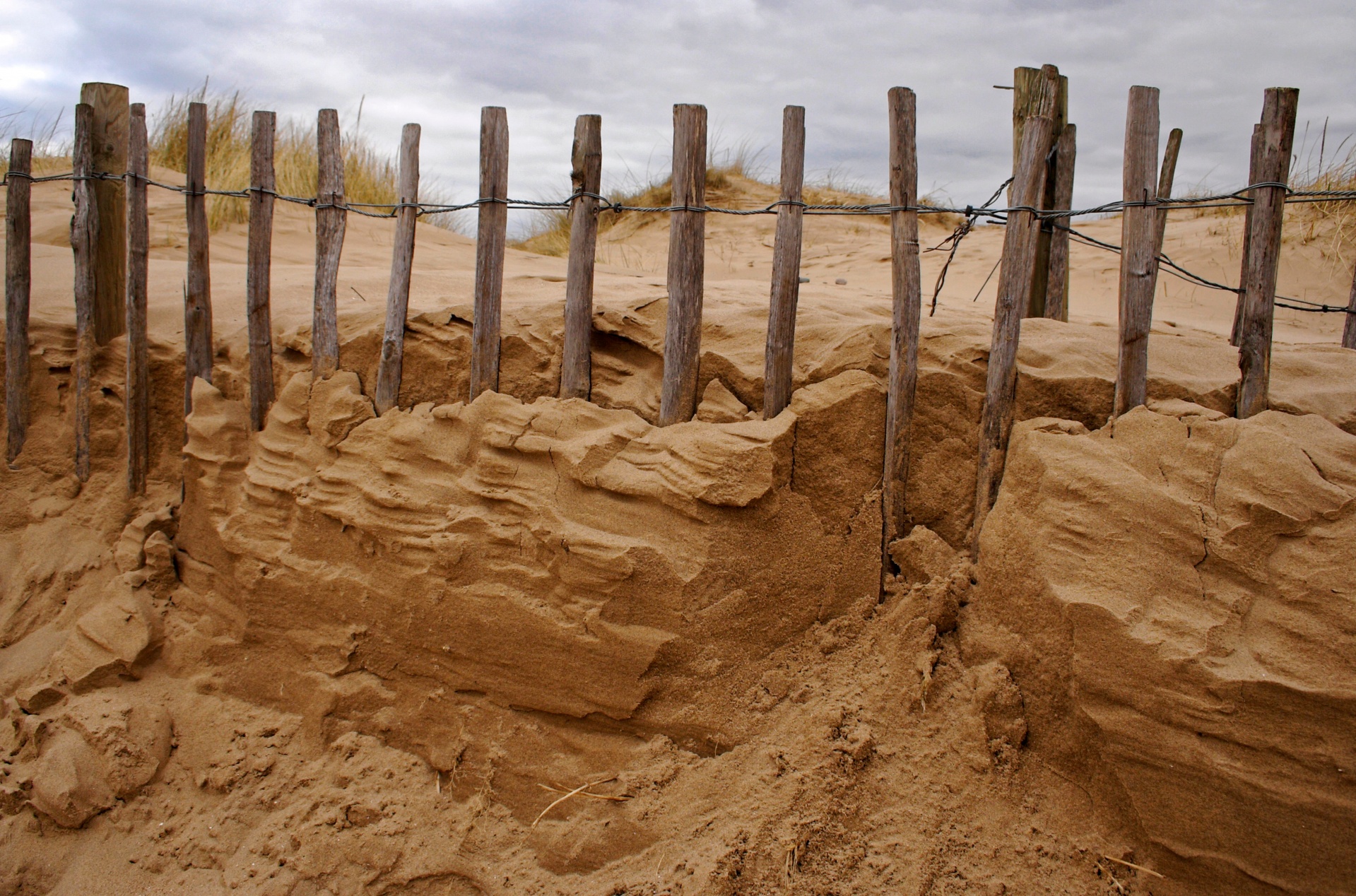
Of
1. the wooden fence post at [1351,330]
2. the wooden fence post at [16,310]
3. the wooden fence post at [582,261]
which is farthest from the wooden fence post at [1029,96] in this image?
the wooden fence post at [16,310]

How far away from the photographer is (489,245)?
315cm

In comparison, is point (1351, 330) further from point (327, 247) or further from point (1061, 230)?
point (327, 247)

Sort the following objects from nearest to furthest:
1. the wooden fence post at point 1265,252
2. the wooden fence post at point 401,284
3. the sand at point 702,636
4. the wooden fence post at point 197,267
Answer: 1. the sand at point 702,636
2. the wooden fence post at point 1265,252
3. the wooden fence post at point 401,284
4. the wooden fence post at point 197,267

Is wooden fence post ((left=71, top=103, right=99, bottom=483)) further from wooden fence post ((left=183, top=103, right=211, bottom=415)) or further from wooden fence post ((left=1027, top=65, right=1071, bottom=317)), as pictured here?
wooden fence post ((left=1027, top=65, right=1071, bottom=317))

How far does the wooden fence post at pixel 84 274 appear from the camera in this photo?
384 cm

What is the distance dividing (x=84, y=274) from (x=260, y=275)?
103 centimetres

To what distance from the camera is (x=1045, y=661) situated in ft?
8.28

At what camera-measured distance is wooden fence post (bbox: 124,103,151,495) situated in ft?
12.3

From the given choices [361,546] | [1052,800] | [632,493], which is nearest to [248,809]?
[361,546]

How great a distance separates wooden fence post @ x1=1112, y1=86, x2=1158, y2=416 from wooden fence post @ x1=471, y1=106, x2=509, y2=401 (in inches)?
84.2

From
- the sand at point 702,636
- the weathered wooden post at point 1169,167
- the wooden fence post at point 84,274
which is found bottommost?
the sand at point 702,636

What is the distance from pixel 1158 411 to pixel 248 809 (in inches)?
132

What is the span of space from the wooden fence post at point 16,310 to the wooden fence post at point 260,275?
126 cm

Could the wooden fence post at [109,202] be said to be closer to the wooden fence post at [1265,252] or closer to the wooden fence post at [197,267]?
the wooden fence post at [197,267]
